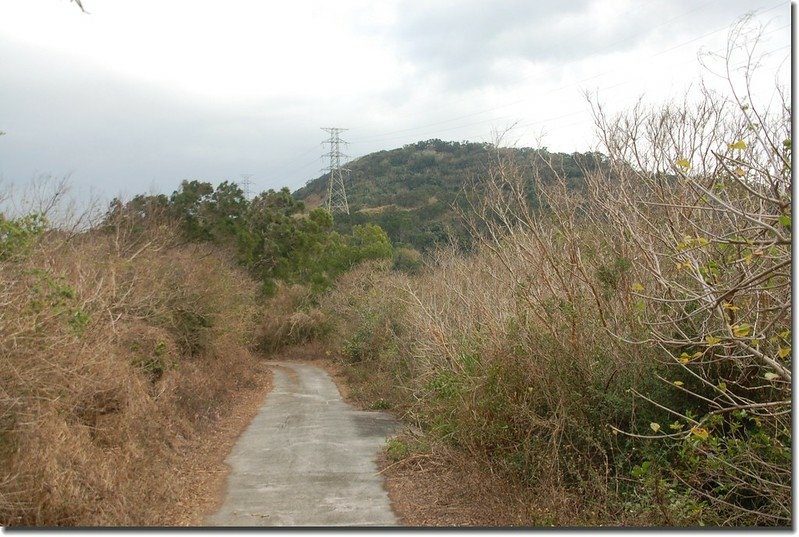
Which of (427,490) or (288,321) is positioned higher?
(427,490)

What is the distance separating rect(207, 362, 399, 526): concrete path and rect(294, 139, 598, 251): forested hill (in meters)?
31.8

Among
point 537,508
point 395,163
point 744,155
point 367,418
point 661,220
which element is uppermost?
point 395,163

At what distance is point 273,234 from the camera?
48.1 metres

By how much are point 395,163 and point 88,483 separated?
87.2 meters

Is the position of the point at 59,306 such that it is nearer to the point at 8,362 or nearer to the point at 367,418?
the point at 8,362

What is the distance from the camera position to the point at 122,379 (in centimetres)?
1158

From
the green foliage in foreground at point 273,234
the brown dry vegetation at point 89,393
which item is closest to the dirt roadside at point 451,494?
the brown dry vegetation at point 89,393

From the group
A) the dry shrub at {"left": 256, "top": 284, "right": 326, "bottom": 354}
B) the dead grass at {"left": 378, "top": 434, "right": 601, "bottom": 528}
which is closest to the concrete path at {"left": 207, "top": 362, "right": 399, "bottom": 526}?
the dead grass at {"left": 378, "top": 434, "right": 601, "bottom": 528}

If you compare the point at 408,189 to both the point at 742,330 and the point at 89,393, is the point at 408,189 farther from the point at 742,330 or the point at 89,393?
the point at 742,330

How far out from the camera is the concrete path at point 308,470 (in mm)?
9406

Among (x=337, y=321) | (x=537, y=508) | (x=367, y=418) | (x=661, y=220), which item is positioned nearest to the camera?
(x=537, y=508)

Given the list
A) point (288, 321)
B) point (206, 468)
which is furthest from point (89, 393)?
point (288, 321)

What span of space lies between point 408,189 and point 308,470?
2698 inches

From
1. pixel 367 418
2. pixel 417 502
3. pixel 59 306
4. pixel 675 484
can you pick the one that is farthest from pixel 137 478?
pixel 367 418
